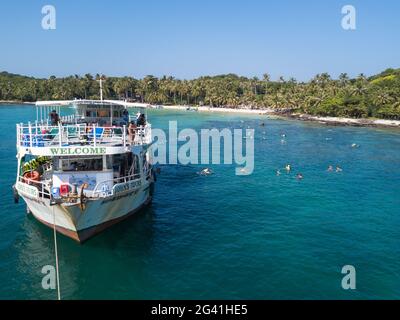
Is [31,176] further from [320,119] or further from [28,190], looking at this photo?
[320,119]

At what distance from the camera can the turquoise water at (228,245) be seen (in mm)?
20656

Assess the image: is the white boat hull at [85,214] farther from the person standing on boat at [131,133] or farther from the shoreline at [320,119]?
the shoreline at [320,119]

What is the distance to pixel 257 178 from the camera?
45906 mm

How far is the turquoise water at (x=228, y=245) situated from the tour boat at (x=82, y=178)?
144 cm

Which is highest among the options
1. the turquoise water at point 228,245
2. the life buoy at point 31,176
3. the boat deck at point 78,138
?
the boat deck at point 78,138

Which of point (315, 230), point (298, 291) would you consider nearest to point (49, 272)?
point (298, 291)

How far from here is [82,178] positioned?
2614 cm

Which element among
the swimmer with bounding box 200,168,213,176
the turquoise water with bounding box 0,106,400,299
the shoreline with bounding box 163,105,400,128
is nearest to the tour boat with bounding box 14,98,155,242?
the turquoise water with bounding box 0,106,400,299

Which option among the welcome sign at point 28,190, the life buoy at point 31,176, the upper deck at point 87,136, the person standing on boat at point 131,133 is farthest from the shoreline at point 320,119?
the welcome sign at point 28,190

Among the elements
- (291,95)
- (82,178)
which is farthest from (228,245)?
(291,95)

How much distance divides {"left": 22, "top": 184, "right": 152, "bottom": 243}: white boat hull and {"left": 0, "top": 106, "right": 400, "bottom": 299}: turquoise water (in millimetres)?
794
